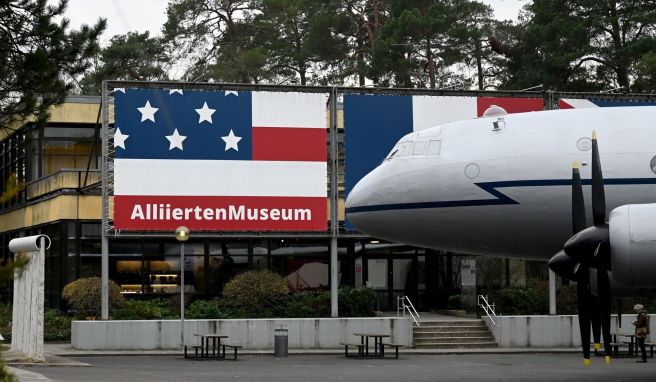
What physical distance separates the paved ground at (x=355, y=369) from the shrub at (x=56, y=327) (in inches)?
246

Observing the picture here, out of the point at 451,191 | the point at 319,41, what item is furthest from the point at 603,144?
the point at 319,41

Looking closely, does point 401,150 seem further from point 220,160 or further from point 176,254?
point 176,254

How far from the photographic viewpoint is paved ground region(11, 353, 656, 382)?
24.3 m

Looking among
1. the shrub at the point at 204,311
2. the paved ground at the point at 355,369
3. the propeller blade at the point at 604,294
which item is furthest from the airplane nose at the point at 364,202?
the shrub at the point at 204,311

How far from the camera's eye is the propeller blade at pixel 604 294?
1786cm

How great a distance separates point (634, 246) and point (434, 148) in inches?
213

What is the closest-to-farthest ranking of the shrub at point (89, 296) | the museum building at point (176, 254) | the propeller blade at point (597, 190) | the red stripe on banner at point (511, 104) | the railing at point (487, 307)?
the propeller blade at point (597, 190) < the shrub at point (89, 296) < the railing at point (487, 307) < the red stripe on banner at point (511, 104) < the museum building at point (176, 254)

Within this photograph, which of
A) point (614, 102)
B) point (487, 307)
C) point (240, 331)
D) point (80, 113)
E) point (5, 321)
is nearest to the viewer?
point (240, 331)

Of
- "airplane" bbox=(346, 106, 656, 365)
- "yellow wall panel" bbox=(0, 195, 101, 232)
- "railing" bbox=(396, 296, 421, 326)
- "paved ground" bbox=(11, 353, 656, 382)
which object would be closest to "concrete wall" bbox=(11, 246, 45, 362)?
"paved ground" bbox=(11, 353, 656, 382)

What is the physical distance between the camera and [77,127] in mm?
47438

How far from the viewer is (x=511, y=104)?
38.1 meters

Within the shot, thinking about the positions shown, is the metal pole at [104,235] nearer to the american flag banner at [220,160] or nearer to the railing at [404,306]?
the american flag banner at [220,160]

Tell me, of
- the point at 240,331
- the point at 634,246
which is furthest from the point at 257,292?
the point at 634,246

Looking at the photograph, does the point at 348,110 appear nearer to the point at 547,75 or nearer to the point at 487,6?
the point at 547,75
